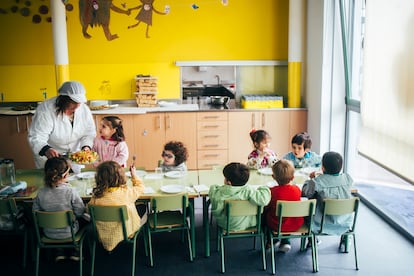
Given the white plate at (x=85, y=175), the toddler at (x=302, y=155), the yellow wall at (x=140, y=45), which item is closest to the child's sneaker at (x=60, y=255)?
the white plate at (x=85, y=175)

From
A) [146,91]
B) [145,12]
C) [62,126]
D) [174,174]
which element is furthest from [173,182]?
[145,12]

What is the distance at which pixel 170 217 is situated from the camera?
413cm

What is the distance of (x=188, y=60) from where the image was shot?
23.6 ft

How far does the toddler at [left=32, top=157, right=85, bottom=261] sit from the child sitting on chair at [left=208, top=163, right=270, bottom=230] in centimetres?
114

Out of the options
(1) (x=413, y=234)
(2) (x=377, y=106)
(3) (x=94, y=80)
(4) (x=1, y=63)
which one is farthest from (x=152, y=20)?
(1) (x=413, y=234)

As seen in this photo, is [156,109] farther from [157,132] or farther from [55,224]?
[55,224]

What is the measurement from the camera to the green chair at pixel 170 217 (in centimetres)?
376

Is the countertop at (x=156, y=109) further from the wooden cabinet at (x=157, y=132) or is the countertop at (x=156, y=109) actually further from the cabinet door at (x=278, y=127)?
the cabinet door at (x=278, y=127)

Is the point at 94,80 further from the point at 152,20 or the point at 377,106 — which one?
the point at 377,106

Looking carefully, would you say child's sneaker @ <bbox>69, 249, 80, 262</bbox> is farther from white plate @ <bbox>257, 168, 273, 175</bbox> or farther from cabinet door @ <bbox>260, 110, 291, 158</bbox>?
cabinet door @ <bbox>260, 110, 291, 158</bbox>

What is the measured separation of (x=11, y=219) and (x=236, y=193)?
6.28 ft

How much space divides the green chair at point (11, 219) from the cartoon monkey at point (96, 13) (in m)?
3.85

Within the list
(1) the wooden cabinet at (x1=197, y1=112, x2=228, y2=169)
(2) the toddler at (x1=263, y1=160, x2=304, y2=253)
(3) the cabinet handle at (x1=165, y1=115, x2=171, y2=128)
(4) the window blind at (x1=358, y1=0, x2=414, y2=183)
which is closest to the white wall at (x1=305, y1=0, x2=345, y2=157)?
(4) the window blind at (x1=358, y1=0, x2=414, y2=183)

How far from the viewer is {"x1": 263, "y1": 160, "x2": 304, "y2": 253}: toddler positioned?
12.5 ft
